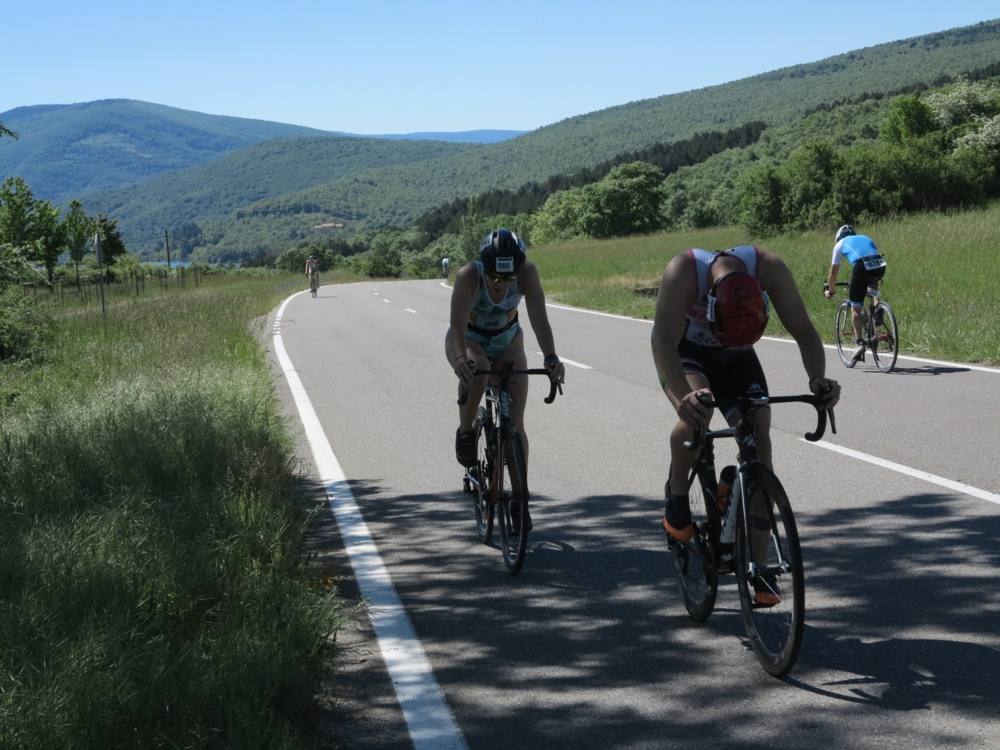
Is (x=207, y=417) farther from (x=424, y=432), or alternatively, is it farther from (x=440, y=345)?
(x=440, y=345)

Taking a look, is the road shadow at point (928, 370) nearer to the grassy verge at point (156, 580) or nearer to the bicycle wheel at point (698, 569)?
the grassy verge at point (156, 580)

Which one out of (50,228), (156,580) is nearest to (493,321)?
(156,580)

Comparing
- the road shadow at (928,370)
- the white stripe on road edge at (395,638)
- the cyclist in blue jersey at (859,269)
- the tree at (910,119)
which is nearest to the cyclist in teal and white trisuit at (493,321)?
the white stripe on road edge at (395,638)

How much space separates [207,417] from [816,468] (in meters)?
4.68

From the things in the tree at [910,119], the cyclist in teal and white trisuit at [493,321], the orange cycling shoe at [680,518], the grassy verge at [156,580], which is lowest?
the grassy verge at [156,580]

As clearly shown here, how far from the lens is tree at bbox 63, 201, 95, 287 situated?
58594 mm

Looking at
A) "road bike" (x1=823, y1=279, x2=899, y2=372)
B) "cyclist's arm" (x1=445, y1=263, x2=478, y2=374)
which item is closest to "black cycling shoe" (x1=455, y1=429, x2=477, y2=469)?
"cyclist's arm" (x1=445, y1=263, x2=478, y2=374)

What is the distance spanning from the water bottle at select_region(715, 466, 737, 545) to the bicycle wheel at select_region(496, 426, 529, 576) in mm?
1308

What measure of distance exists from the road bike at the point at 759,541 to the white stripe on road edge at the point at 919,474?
111 inches

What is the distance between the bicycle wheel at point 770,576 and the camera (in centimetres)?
379

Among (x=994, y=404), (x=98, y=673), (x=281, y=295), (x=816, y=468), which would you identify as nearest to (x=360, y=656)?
(x=98, y=673)

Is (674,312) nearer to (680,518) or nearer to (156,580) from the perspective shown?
(680,518)

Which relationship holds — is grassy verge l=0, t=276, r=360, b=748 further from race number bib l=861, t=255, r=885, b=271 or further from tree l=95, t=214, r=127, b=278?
tree l=95, t=214, r=127, b=278

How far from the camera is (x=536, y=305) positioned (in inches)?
227
